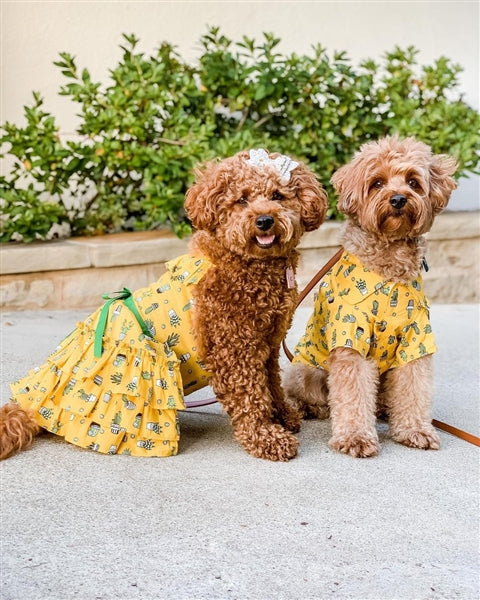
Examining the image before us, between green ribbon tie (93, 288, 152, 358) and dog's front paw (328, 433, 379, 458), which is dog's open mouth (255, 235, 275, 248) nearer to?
green ribbon tie (93, 288, 152, 358)

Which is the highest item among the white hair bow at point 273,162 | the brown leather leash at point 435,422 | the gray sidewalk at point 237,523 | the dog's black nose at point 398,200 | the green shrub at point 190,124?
the green shrub at point 190,124

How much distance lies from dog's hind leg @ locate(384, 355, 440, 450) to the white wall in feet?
11.0

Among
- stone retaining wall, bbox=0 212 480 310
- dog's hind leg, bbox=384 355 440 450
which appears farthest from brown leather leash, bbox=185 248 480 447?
stone retaining wall, bbox=0 212 480 310

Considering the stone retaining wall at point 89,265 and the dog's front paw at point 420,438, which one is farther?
the stone retaining wall at point 89,265

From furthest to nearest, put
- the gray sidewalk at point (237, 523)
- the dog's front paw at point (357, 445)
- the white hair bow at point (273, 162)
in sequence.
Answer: the dog's front paw at point (357, 445) < the white hair bow at point (273, 162) < the gray sidewalk at point (237, 523)

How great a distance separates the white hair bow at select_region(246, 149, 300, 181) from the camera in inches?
123

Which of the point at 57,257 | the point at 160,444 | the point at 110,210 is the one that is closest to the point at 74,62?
the point at 110,210

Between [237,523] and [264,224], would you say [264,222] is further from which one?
[237,523]

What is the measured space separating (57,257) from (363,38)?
290 cm

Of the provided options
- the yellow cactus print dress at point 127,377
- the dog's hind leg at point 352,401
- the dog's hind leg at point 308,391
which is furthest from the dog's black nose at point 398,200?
the dog's hind leg at point 308,391

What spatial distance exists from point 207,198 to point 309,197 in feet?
1.22

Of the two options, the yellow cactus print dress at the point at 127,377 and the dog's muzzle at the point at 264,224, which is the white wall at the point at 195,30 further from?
the dog's muzzle at the point at 264,224

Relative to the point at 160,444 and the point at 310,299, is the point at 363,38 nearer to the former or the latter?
the point at 310,299

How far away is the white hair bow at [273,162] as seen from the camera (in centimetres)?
313
